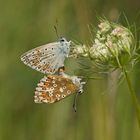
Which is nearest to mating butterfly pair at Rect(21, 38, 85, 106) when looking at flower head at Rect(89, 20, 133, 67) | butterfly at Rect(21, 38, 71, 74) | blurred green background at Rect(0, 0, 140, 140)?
butterfly at Rect(21, 38, 71, 74)

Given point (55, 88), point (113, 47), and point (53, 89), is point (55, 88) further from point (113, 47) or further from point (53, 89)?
point (113, 47)

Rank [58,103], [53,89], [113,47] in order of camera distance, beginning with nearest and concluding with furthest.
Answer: [113,47], [53,89], [58,103]

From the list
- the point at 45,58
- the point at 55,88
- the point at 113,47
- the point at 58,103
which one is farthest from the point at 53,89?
the point at 58,103

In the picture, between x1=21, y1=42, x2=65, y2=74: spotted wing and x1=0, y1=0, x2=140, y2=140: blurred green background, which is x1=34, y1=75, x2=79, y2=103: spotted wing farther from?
x1=0, y1=0, x2=140, y2=140: blurred green background

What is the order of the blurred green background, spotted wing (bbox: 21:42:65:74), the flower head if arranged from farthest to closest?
the blurred green background → spotted wing (bbox: 21:42:65:74) → the flower head

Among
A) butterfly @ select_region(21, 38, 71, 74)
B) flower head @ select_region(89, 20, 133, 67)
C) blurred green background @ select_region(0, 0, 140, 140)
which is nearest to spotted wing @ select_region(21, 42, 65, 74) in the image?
butterfly @ select_region(21, 38, 71, 74)

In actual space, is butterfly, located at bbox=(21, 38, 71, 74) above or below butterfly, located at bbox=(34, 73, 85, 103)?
above

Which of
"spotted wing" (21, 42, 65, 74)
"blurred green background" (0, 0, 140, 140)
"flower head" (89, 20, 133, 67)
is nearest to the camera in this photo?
"flower head" (89, 20, 133, 67)

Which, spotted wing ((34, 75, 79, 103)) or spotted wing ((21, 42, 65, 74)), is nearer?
spotted wing ((34, 75, 79, 103))
